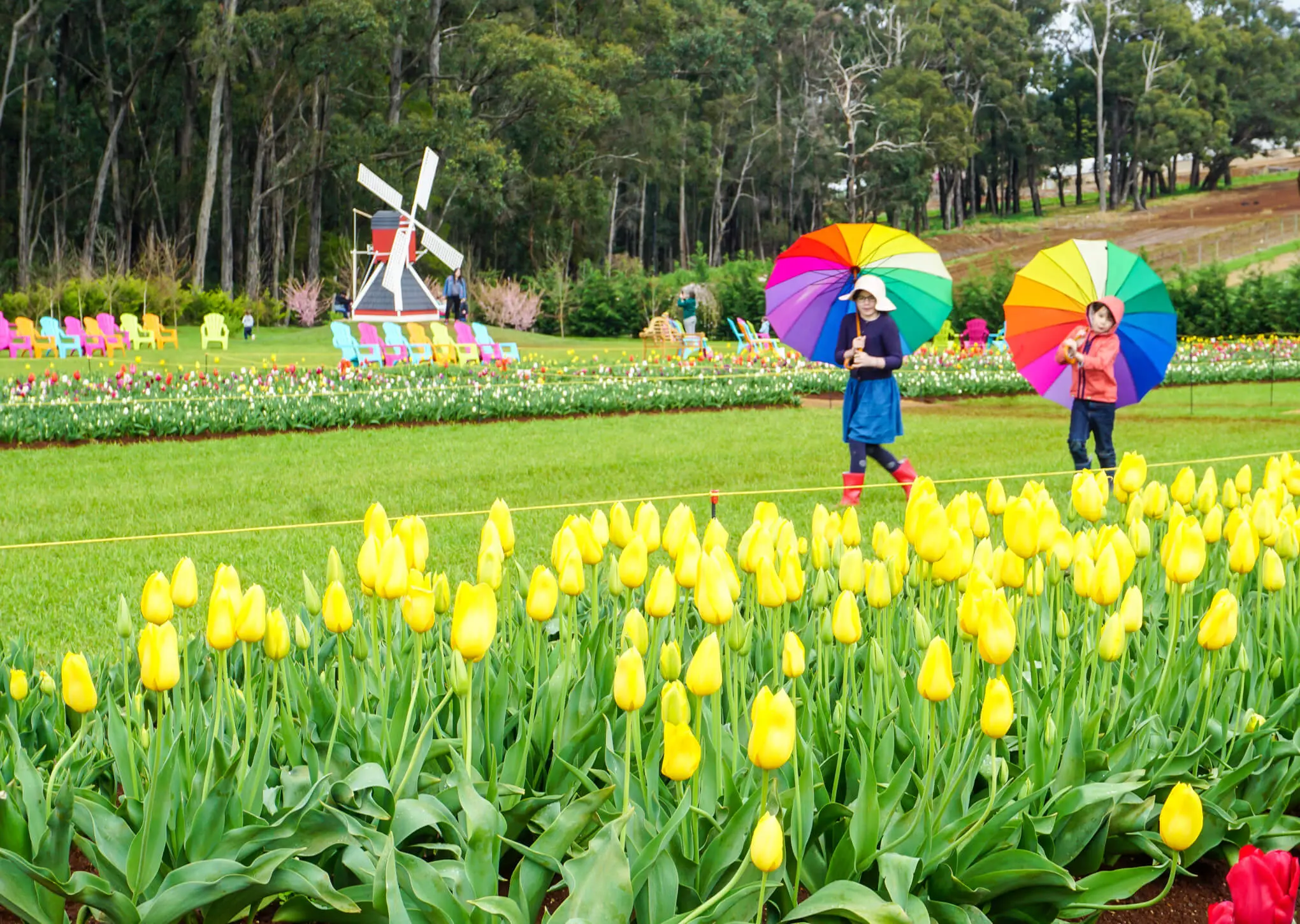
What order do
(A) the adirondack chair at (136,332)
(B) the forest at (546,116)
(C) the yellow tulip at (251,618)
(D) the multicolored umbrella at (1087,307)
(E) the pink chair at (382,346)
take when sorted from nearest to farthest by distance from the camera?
(C) the yellow tulip at (251,618) → (D) the multicolored umbrella at (1087,307) → (E) the pink chair at (382,346) → (A) the adirondack chair at (136,332) → (B) the forest at (546,116)

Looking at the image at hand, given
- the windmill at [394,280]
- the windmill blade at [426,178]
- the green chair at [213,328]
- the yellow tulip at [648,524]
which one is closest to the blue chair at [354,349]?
the green chair at [213,328]

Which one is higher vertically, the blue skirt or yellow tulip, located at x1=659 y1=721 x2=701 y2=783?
the blue skirt

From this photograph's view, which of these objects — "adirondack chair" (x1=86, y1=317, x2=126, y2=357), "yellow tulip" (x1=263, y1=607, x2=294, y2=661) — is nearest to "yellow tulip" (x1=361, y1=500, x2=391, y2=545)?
"yellow tulip" (x1=263, y1=607, x2=294, y2=661)

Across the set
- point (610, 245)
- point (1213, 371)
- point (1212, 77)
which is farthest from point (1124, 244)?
point (1213, 371)

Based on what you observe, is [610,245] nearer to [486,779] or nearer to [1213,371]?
[1213,371]

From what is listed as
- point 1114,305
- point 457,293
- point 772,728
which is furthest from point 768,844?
point 457,293

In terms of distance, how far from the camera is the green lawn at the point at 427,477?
650cm

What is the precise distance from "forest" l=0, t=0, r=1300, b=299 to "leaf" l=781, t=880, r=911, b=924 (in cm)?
3405

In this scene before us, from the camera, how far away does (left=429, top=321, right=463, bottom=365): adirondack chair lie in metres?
22.9

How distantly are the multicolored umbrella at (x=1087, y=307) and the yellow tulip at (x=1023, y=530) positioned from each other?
17.9 ft

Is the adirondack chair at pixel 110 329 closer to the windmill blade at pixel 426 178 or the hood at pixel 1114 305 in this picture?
the windmill blade at pixel 426 178

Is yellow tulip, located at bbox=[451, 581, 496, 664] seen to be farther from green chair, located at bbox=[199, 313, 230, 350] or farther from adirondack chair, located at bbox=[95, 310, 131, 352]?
green chair, located at bbox=[199, 313, 230, 350]

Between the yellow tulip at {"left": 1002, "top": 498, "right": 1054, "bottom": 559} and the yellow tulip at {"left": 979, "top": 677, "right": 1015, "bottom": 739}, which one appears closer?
the yellow tulip at {"left": 979, "top": 677, "right": 1015, "bottom": 739}

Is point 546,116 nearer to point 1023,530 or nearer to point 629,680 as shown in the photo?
point 1023,530
